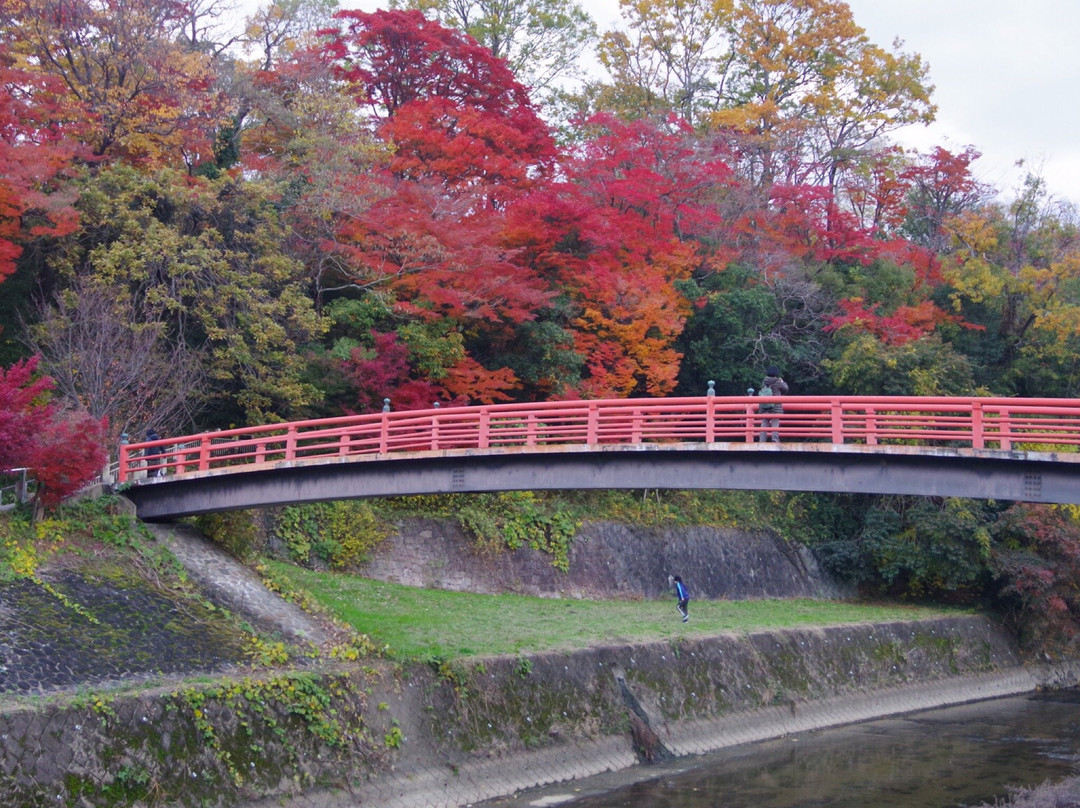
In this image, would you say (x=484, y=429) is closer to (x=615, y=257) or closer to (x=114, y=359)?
(x=114, y=359)

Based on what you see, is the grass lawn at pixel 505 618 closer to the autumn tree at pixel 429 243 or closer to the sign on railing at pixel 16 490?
the sign on railing at pixel 16 490

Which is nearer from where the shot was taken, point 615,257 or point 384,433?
point 384,433

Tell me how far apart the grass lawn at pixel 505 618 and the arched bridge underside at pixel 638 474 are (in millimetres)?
2141

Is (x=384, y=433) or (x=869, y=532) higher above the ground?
(x=384, y=433)

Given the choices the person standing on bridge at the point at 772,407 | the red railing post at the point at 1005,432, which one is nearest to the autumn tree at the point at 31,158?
the person standing on bridge at the point at 772,407

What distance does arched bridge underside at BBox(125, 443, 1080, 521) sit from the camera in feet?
61.6

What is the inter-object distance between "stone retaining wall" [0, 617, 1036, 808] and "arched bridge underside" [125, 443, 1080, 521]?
384cm

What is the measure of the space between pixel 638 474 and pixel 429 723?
601cm

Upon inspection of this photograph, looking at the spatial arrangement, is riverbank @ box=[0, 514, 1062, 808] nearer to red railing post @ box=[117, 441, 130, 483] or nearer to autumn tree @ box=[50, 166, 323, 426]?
red railing post @ box=[117, 441, 130, 483]

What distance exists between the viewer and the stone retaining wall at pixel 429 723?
1502cm

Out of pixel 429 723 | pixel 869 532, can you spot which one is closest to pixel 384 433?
pixel 429 723

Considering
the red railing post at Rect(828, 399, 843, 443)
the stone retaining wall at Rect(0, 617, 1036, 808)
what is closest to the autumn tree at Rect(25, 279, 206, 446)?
the stone retaining wall at Rect(0, 617, 1036, 808)

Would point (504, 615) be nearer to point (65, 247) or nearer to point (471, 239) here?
point (471, 239)

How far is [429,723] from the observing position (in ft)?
62.3
